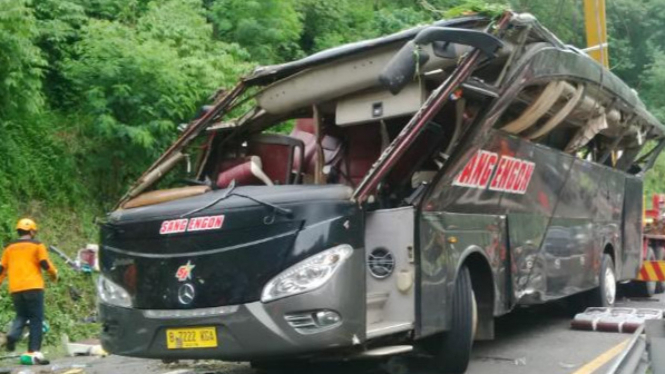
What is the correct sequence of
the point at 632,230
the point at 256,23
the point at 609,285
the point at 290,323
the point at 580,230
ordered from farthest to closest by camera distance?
1. the point at 256,23
2. the point at 632,230
3. the point at 609,285
4. the point at 580,230
5. the point at 290,323

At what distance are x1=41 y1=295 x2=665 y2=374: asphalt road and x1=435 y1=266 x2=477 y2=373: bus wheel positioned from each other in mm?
240

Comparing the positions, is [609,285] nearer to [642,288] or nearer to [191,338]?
[642,288]

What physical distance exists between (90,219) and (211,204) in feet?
22.4

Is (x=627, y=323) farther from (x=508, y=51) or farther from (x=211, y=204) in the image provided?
(x=211, y=204)

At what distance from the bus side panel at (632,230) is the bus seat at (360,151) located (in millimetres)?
6181

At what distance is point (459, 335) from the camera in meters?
6.39

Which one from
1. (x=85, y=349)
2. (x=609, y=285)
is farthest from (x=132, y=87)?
(x=609, y=285)

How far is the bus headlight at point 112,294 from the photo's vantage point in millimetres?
5797

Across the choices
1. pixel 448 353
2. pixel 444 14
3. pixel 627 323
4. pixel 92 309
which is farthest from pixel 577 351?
pixel 92 309

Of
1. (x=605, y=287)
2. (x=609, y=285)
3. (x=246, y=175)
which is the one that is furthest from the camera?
(x=609, y=285)

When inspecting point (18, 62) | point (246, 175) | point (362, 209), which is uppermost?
point (18, 62)

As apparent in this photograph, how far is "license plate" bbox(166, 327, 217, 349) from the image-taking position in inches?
211

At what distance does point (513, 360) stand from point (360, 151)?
7.91 feet

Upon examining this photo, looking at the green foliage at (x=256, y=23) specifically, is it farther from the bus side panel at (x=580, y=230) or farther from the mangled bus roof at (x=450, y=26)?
the mangled bus roof at (x=450, y=26)
